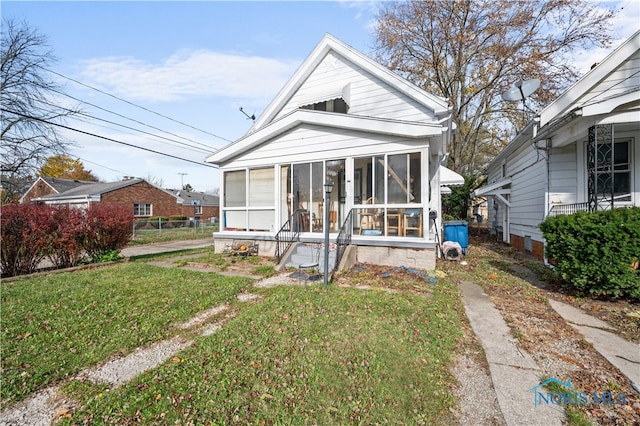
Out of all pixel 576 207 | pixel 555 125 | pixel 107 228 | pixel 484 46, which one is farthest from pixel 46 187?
pixel 576 207

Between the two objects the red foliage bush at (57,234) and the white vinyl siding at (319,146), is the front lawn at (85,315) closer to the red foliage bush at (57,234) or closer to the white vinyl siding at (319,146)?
the red foliage bush at (57,234)

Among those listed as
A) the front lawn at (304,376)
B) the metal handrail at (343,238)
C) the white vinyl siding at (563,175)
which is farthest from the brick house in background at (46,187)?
the white vinyl siding at (563,175)

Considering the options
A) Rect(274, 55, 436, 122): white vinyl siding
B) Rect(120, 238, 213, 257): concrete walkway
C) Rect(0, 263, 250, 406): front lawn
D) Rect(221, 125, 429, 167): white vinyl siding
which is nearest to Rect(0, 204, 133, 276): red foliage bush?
Rect(0, 263, 250, 406): front lawn

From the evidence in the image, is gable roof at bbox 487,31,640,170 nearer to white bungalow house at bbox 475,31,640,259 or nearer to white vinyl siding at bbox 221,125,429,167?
white bungalow house at bbox 475,31,640,259

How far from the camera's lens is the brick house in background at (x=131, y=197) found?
2550cm

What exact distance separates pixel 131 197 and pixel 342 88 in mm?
28312

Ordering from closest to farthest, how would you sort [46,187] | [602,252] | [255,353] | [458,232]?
[255,353] → [602,252] → [458,232] → [46,187]

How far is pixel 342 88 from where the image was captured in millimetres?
10570

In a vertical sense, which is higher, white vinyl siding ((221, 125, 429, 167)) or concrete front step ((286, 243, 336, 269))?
white vinyl siding ((221, 125, 429, 167))

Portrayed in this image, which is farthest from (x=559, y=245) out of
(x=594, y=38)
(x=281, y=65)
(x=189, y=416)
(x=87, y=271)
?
(x=594, y=38)

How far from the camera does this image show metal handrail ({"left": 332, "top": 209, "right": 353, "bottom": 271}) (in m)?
7.62

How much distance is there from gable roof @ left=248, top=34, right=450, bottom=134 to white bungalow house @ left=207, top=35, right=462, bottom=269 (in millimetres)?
34

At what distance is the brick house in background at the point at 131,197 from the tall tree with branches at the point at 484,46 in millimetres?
22597

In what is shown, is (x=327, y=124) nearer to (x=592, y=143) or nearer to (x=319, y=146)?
(x=319, y=146)
